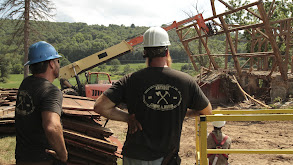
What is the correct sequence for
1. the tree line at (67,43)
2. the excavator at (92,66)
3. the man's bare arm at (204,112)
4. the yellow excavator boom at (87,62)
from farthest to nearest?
the tree line at (67,43)
the yellow excavator boom at (87,62)
the excavator at (92,66)
the man's bare arm at (204,112)

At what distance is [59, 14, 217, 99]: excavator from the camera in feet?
46.5

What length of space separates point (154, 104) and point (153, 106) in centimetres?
2

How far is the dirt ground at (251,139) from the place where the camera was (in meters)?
7.03

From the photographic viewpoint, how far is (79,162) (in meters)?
5.02

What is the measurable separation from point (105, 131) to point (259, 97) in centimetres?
1196

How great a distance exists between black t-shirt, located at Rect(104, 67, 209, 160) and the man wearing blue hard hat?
1.76 ft

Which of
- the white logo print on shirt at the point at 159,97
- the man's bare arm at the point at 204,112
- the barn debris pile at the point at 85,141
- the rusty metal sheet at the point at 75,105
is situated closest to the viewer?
the white logo print on shirt at the point at 159,97

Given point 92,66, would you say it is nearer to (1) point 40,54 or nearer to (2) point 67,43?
(1) point 40,54

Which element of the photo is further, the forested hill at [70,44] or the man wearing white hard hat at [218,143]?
the forested hill at [70,44]

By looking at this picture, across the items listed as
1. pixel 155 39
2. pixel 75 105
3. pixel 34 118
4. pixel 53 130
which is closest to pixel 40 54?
pixel 34 118

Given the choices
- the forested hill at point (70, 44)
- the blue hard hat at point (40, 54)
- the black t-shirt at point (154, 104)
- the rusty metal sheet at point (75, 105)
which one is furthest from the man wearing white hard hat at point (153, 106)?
the forested hill at point (70, 44)

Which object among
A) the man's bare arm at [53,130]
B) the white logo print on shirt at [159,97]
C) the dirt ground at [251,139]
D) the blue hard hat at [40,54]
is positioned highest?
the blue hard hat at [40,54]

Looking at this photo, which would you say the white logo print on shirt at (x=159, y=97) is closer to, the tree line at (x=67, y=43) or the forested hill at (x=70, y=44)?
the tree line at (x=67, y=43)

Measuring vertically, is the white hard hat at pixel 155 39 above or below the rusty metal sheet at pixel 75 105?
above
